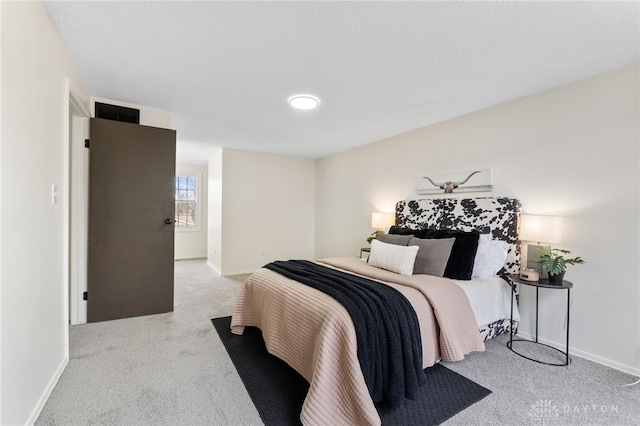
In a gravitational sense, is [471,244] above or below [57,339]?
above

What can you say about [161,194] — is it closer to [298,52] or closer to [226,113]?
[226,113]

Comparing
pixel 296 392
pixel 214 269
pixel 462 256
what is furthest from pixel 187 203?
pixel 462 256

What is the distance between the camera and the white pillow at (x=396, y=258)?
276 centimetres

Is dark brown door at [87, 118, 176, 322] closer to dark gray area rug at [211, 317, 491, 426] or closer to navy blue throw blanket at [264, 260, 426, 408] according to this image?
dark gray area rug at [211, 317, 491, 426]

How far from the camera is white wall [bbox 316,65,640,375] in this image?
226cm

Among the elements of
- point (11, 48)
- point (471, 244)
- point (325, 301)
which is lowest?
point (325, 301)

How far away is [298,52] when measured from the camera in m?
2.13

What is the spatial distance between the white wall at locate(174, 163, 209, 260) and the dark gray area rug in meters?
5.03

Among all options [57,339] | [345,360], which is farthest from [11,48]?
[345,360]

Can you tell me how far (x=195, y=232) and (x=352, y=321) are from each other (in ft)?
20.3

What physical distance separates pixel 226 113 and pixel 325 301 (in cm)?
252

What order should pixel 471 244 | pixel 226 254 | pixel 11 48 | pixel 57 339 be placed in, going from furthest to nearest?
pixel 226 254
pixel 471 244
pixel 57 339
pixel 11 48

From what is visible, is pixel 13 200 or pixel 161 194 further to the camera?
pixel 161 194

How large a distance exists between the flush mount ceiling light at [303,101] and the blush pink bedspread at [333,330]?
174cm
